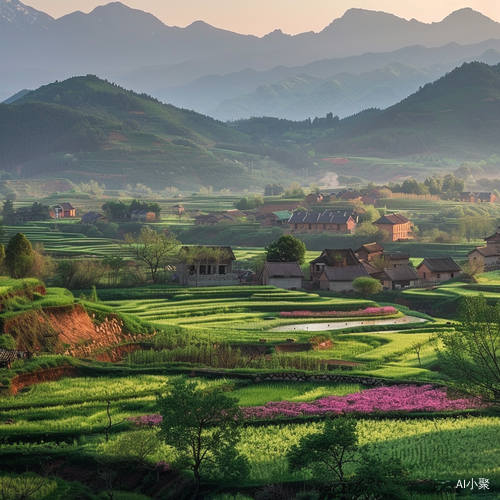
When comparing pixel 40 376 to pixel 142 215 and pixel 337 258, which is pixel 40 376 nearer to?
pixel 337 258

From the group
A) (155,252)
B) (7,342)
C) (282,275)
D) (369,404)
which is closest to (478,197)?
(282,275)

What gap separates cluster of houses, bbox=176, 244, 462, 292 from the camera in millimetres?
77125

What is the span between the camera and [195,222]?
139125 millimetres

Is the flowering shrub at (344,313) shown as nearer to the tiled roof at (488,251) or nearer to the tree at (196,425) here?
the tiled roof at (488,251)

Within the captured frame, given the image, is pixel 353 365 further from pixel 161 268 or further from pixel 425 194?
pixel 425 194

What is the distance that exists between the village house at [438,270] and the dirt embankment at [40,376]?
176 ft

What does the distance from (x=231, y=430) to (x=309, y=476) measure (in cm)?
312

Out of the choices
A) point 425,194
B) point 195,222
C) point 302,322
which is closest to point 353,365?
point 302,322

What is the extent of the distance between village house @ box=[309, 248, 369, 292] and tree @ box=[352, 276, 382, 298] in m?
2.69

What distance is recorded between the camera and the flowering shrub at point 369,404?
3025 centimetres

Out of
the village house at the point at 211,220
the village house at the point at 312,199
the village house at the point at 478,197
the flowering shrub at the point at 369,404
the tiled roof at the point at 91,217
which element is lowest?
the flowering shrub at the point at 369,404

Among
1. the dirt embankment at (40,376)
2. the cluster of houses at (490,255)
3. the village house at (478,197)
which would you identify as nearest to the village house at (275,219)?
the cluster of houses at (490,255)

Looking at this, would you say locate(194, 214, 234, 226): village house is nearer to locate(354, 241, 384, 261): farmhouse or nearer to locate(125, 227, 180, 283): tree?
locate(354, 241, 384, 261): farmhouse

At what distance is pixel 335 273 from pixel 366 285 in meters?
4.68
